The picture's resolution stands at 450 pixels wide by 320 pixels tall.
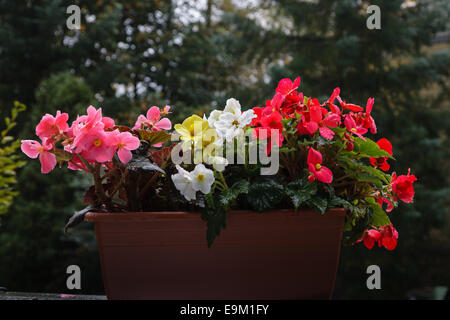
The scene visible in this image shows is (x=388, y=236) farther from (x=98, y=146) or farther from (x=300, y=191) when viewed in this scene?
(x=98, y=146)

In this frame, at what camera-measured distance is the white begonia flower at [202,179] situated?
597 mm

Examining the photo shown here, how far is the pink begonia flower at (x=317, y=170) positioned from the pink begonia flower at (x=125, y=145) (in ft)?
0.93

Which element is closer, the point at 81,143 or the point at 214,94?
the point at 81,143

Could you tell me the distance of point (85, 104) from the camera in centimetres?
301

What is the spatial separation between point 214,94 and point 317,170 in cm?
351

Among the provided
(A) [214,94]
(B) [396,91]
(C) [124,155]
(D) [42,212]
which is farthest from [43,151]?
(B) [396,91]

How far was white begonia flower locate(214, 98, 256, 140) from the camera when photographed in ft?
2.14

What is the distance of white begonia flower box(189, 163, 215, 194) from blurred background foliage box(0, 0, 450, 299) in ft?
7.94

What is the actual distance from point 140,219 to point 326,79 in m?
3.68

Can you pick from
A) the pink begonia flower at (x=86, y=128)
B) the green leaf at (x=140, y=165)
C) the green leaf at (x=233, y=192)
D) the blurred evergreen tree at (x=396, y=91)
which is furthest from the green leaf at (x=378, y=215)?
the blurred evergreen tree at (x=396, y=91)

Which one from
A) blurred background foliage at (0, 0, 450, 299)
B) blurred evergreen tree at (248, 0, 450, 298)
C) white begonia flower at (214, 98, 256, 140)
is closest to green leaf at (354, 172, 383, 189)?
white begonia flower at (214, 98, 256, 140)

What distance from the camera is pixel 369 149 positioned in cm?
71
